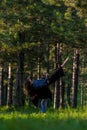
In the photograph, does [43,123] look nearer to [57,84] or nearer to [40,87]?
[40,87]

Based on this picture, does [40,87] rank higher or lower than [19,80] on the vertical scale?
higher

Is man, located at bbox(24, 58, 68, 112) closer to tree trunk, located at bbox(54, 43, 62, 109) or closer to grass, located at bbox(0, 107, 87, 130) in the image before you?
grass, located at bbox(0, 107, 87, 130)

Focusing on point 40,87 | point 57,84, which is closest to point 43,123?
point 40,87

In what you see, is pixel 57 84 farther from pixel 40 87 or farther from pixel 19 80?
pixel 40 87

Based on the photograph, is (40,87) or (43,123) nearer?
(43,123)

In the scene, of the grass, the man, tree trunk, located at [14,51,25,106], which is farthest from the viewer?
tree trunk, located at [14,51,25,106]

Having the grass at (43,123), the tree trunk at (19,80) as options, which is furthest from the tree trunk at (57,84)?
the grass at (43,123)

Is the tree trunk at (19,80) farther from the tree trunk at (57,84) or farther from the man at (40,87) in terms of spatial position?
the man at (40,87)

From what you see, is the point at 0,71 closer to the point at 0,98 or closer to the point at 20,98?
the point at 0,98

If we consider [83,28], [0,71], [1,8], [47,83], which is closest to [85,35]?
[83,28]

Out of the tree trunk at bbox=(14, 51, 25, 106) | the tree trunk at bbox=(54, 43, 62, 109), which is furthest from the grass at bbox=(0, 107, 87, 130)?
the tree trunk at bbox=(54, 43, 62, 109)

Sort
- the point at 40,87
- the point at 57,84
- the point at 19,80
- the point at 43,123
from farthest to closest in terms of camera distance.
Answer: the point at 57,84 < the point at 19,80 < the point at 40,87 < the point at 43,123

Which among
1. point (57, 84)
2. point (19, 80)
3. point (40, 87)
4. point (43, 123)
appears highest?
point (43, 123)

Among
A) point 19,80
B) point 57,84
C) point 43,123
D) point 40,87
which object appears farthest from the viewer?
point 57,84
